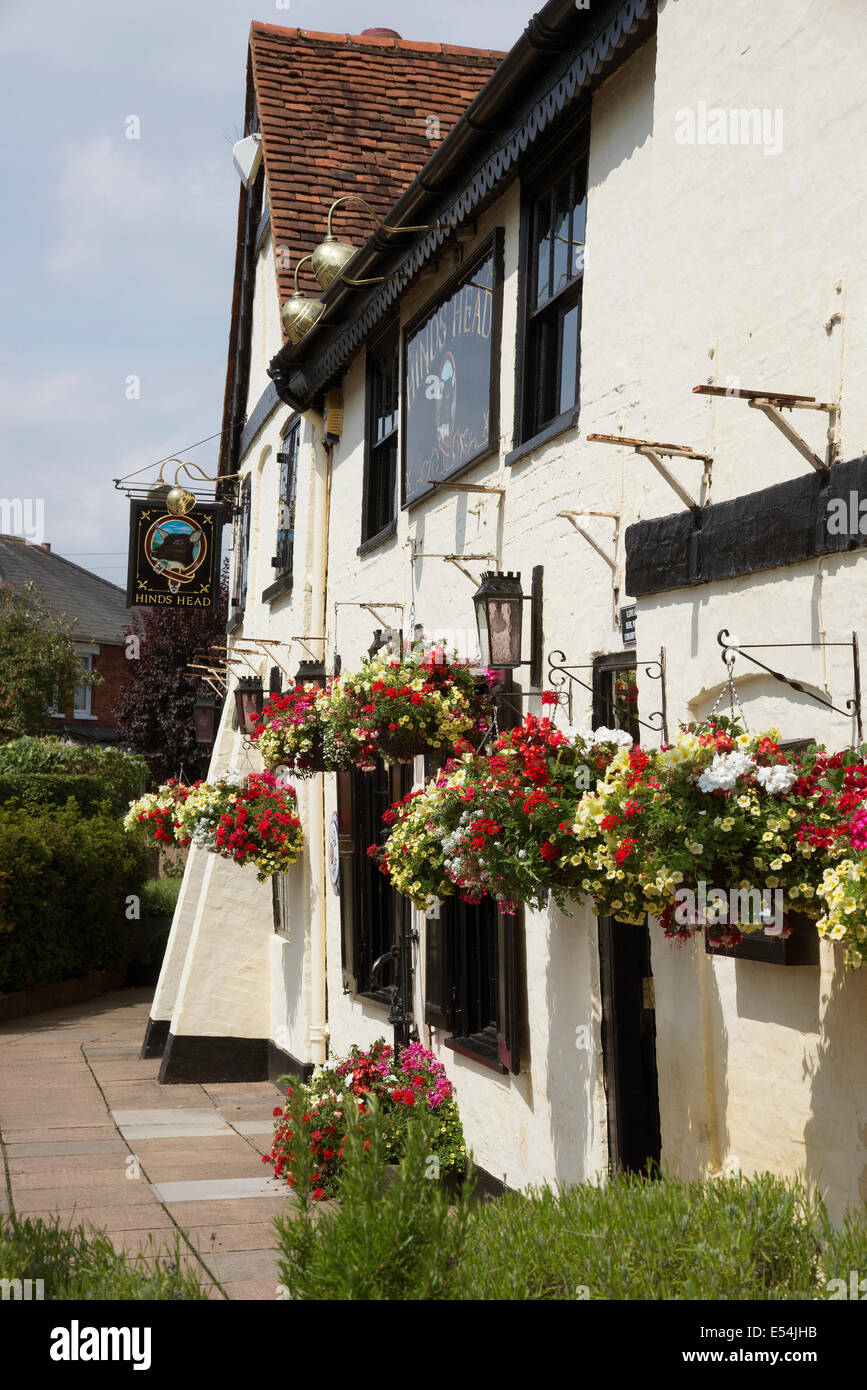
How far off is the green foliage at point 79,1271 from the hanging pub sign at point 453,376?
15.6ft

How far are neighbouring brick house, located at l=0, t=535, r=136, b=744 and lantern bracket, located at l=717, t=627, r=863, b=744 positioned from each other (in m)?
33.3

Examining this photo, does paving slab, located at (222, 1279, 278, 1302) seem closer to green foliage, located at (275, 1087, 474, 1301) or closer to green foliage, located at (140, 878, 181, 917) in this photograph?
green foliage, located at (275, 1087, 474, 1301)

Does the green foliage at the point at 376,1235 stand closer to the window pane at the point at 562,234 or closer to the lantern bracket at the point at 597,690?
the lantern bracket at the point at 597,690

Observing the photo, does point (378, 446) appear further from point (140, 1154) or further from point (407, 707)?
point (140, 1154)

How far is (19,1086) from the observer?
1260 cm

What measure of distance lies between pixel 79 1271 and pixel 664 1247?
186 cm

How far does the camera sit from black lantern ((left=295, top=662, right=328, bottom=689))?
460 inches

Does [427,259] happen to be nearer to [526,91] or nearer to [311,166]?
[526,91]

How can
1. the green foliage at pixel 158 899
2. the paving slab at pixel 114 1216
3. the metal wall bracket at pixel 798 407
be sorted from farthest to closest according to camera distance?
the green foliage at pixel 158 899, the paving slab at pixel 114 1216, the metal wall bracket at pixel 798 407

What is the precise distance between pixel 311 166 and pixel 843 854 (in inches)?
474

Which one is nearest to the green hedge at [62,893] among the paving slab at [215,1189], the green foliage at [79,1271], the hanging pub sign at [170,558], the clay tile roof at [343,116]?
the hanging pub sign at [170,558]

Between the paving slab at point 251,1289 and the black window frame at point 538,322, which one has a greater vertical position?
the black window frame at point 538,322

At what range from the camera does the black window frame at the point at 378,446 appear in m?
11.0

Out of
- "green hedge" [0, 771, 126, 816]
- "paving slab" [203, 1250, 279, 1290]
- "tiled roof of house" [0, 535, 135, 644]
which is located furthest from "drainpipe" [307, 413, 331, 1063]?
"tiled roof of house" [0, 535, 135, 644]
